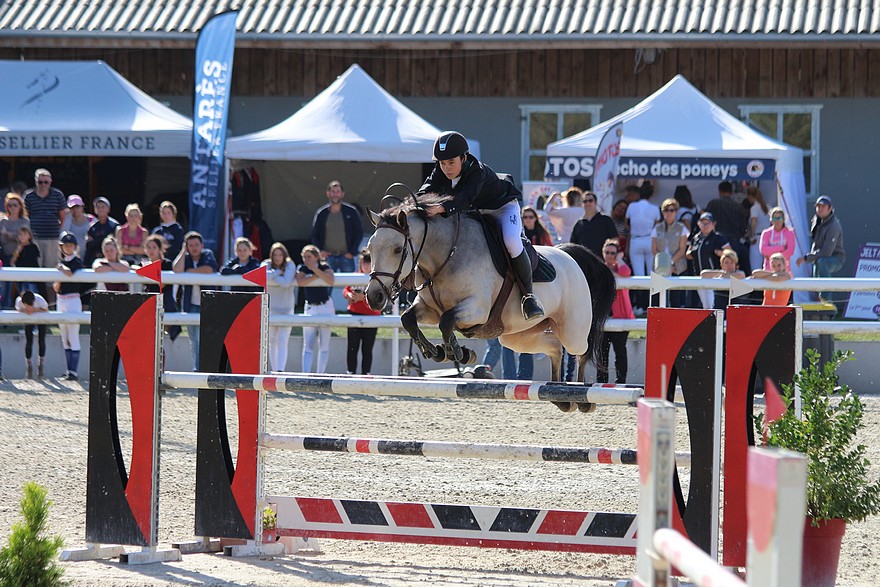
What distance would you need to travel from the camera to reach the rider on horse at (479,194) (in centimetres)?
660

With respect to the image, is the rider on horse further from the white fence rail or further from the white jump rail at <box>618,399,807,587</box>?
the white jump rail at <box>618,399,807,587</box>

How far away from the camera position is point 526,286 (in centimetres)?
685

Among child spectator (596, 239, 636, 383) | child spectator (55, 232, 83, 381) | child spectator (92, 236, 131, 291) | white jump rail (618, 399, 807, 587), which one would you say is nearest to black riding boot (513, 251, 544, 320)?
white jump rail (618, 399, 807, 587)

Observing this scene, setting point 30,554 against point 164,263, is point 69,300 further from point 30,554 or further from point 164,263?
point 30,554

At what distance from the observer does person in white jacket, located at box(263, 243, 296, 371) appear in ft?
38.0

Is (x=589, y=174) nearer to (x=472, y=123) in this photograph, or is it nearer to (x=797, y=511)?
(x=472, y=123)

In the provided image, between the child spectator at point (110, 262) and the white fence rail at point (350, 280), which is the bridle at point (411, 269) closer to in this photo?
the white fence rail at point (350, 280)

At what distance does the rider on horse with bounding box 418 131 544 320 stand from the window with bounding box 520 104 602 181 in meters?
11.9

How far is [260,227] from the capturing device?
1741 centimetres

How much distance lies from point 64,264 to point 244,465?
6.71 metres

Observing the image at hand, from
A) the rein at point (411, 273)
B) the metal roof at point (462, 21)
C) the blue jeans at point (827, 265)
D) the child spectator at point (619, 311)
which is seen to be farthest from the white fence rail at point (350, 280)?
the metal roof at point (462, 21)

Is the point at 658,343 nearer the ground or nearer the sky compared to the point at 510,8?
nearer the ground

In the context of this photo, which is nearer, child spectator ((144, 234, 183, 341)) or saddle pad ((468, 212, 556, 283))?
saddle pad ((468, 212, 556, 283))

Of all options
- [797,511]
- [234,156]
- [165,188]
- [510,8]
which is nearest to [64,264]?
[234,156]
